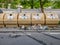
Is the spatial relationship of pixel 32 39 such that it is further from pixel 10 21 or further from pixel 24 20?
pixel 10 21

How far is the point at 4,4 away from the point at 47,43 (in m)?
10.1

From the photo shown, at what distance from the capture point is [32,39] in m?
4.90

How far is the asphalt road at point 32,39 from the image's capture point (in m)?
4.85

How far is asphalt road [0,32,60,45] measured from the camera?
4.85 m

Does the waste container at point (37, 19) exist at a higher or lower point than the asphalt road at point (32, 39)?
higher

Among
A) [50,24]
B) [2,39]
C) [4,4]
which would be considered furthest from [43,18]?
[4,4]

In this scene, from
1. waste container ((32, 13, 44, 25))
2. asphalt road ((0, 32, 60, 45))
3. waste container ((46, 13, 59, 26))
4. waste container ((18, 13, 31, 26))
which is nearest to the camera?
asphalt road ((0, 32, 60, 45))

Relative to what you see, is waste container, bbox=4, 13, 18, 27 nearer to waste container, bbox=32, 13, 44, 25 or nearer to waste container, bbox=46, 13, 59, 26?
waste container, bbox=32, 13, 44, 25

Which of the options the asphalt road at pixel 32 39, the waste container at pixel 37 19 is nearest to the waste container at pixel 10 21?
the waste container at pixel 37 19

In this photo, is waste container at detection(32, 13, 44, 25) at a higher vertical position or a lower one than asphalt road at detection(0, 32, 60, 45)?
higher

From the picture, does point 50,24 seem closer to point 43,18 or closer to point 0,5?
point 43,18

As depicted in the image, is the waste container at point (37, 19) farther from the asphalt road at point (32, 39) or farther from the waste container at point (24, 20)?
the asphalt road at point (32, 39)

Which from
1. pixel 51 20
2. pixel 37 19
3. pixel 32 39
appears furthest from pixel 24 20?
pixel 32 39

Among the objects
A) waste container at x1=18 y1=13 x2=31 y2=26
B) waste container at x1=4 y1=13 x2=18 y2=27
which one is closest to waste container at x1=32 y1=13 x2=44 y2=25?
waste container at x1=18 y1=13 x2=31 y2=26
